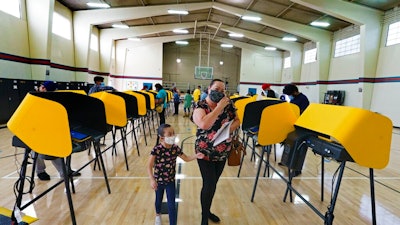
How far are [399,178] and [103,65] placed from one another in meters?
15.0

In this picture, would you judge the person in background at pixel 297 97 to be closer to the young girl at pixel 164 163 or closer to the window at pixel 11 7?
the young girl at pixel 164 163

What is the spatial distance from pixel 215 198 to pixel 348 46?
12339 millimetres

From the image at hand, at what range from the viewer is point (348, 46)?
11.5 m

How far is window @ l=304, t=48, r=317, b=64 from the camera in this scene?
1450cm

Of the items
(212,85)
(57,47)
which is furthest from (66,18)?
(212,85)

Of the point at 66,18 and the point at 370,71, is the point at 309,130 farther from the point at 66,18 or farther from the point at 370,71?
the point at 66,18

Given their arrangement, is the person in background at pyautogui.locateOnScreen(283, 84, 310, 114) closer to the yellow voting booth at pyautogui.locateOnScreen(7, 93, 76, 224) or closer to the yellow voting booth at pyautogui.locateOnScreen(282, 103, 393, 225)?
the yellow voting booth at pyautogui.locateOnScreen(282, 103, 393, 225)

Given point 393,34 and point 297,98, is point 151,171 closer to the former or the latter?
point 297,98

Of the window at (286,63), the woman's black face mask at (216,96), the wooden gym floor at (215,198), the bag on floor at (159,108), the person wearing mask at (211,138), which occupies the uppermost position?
the window at (286,63)

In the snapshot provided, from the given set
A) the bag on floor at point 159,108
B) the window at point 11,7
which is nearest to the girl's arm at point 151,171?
the bag on floor at point 159,108

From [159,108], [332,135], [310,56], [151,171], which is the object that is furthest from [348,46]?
[151,171]

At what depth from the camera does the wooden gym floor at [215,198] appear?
227 centimetres

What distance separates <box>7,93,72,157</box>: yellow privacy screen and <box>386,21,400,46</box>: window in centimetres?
1167

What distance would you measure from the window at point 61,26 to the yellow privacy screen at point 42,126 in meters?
10.1
